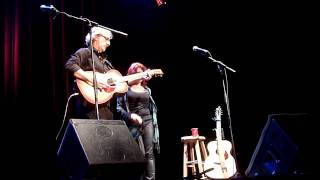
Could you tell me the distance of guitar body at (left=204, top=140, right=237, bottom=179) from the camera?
591 centimetres

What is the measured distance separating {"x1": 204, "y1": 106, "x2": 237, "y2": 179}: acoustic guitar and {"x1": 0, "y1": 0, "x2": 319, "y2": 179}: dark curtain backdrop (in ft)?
3.56

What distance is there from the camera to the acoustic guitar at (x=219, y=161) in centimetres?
591

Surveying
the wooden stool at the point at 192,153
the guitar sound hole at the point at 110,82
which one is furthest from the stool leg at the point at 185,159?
the guitar sound hole at the point at 110,82

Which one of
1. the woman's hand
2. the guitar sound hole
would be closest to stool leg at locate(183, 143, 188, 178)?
the woman's hand

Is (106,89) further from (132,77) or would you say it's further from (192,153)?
(192,153)

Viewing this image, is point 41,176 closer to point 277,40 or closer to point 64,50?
point 64,50

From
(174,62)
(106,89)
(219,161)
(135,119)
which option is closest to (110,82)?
(106,89)

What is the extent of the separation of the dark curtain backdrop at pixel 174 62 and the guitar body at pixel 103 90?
110 cm

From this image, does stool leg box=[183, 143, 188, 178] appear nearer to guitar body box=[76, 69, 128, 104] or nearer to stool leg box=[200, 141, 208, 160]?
stool leg box=[200, 141, 208, 160]

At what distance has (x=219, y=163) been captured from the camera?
19.6 ft

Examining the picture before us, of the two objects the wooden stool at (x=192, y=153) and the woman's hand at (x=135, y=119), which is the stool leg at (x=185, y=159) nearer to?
the wooden stool at (x=192, y=153)

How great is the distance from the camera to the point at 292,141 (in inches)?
119

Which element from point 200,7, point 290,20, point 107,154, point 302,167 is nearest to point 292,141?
point 302,167

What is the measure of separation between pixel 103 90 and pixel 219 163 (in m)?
2.09
